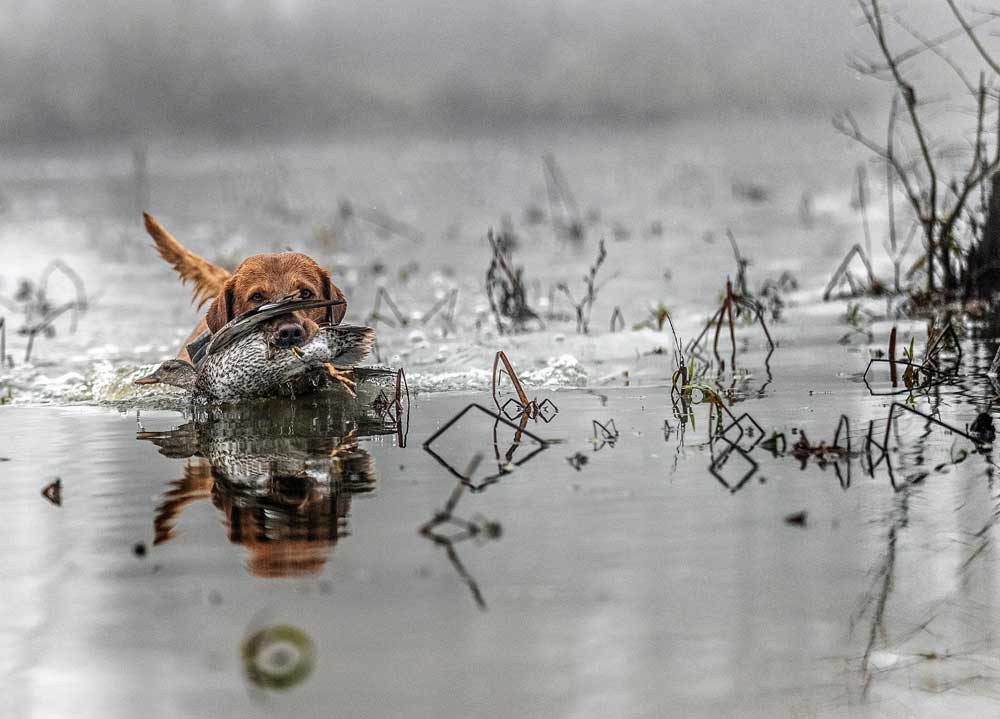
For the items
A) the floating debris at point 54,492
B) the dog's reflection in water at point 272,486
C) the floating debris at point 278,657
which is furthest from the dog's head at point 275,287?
the floating debris at point 278,657

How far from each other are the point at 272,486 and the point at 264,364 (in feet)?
4.54

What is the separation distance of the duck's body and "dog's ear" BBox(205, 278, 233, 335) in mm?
182

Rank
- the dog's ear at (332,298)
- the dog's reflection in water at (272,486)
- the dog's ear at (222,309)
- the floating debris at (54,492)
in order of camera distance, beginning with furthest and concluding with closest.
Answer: the dog's ear at (332,298) → the dog's ear at (222,309) → the floating debris at (54,492) → the dog's reflection in water at (272,486)

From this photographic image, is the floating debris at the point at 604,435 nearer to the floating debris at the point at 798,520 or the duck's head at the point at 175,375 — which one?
the floating debris at the point at 798,520

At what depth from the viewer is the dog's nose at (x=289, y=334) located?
4691mm

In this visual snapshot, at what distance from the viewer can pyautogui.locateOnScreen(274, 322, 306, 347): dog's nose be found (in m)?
4.69

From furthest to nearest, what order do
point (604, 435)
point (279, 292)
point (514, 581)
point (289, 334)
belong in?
point (279, 292) → point (289, 334) → point (604, 435) → point (514, 581)

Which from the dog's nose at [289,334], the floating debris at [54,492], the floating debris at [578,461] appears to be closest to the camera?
the floating debris at [54,492]

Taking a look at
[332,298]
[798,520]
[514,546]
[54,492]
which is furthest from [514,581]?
[332,298]

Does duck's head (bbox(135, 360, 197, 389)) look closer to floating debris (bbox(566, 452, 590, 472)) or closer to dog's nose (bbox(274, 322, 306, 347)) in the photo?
dog's nose (bbox(274, 322, 306, 347))

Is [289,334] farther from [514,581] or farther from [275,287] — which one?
[514,581]

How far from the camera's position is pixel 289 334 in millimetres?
4707

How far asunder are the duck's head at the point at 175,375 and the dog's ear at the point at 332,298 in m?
0.65

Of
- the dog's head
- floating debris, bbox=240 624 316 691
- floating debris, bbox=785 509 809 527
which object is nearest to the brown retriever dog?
the dog's head
